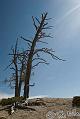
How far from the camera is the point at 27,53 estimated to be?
81.1 ft

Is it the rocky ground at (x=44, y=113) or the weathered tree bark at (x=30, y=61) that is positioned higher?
the weathered tree bark at (x=30, y=61)

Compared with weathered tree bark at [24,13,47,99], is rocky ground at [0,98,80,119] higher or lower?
lower

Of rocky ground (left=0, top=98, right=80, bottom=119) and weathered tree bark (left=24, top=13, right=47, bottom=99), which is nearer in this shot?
rocky ground (left=0, top=98, right=80, bottom=119)

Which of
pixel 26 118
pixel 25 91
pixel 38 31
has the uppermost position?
pixel 38 31

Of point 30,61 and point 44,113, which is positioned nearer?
point 44,113

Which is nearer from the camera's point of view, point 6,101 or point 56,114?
point 56,114

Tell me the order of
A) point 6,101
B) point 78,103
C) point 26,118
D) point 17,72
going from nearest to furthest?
point 26,118, point 78,103, point 6,101, point 17,72

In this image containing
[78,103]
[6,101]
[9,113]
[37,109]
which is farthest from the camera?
[6,101]

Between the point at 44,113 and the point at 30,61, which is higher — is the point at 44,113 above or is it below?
below

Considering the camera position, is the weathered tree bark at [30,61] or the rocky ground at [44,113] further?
the weathered tree bark at [30,61]

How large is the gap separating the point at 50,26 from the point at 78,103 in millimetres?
10557

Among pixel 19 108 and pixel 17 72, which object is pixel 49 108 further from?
pixel 17 72

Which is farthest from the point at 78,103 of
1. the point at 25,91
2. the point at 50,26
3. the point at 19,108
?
the point at 50,26

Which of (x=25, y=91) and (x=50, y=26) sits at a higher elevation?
(x=50, y=26)
